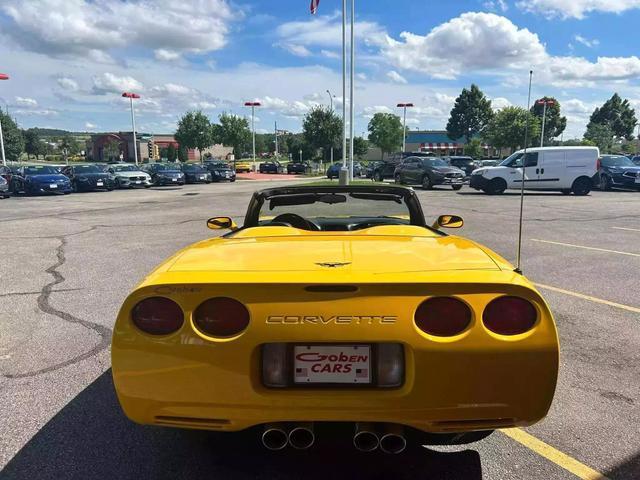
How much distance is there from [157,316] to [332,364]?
752 mm

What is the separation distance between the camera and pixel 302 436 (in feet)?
6.90

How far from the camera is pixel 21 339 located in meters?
4.23

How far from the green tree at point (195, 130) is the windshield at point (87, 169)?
40.5m

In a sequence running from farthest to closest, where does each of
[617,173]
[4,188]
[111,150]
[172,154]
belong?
[111,150]
[172,154]
[617,173]
[4,188]

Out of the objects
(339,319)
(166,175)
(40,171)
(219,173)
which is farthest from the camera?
(219,173)

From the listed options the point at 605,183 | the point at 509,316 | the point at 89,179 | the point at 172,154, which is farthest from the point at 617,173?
the point at 172,154

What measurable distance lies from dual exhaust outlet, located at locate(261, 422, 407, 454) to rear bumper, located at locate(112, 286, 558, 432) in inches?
2.6

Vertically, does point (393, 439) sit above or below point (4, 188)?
above

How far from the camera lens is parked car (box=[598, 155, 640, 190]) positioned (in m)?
21.9

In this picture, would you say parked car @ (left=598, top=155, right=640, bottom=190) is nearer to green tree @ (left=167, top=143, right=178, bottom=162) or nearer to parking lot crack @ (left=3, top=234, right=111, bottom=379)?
parking lot crack @ (left=3, top=234, right=111, bottom=379)

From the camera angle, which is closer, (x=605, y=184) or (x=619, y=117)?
(x=605, y=184)

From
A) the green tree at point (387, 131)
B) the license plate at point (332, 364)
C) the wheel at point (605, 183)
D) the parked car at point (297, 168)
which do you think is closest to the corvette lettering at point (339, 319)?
the license plate at point (332, 364)

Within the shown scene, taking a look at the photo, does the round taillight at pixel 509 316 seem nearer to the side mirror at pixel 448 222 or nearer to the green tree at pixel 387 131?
the side mirror at pixel 448 222

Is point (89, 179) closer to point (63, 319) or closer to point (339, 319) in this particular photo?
point (63, 319)
